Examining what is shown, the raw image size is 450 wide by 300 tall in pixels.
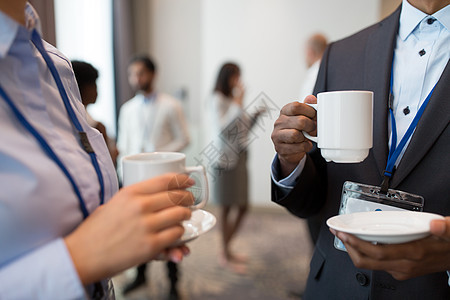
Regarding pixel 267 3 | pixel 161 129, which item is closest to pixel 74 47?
pixel 161 129

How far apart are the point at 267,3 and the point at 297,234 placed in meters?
2.78

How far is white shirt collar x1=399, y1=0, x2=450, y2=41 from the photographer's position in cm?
87

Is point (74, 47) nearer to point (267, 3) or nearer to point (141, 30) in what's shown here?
point (141, 30)

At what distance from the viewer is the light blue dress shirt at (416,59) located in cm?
88

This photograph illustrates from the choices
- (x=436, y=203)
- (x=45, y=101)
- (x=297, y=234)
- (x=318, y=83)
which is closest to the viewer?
(x=45, y=101)

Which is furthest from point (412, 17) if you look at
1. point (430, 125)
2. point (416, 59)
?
point (430, 125)

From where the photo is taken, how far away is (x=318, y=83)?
3.54ft

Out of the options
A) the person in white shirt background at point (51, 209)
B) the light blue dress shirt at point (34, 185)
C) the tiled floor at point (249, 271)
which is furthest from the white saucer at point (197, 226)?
the tiled floor at point (249, 271)

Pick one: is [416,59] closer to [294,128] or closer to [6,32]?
[294,128]

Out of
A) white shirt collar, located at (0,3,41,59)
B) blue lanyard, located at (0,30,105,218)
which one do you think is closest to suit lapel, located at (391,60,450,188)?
blue lanyard, located at (0,30,105,218)

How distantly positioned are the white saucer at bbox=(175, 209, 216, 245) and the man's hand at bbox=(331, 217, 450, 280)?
0.25 m

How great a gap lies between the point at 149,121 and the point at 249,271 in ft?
5.16

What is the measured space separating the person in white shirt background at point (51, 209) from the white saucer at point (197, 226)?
0.02 metres

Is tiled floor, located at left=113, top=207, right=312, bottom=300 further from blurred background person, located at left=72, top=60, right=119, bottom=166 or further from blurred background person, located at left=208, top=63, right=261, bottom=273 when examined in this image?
blurred background person, located at left=72, top=60, right=119, bottom=166
